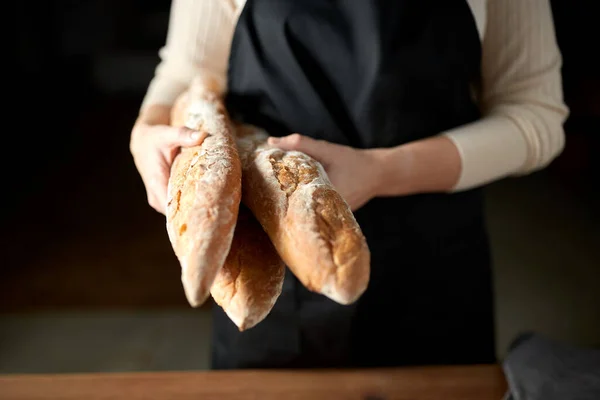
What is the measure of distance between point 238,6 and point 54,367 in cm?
126

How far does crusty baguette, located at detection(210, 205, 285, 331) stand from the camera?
0.41 m

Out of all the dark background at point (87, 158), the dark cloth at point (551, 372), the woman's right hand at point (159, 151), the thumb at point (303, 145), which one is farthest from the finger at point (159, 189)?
the dark background at point (87, 158)

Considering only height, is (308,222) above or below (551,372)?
above

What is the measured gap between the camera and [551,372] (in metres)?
0.69

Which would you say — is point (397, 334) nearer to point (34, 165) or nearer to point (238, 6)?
point (238, 6)

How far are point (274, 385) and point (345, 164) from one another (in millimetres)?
304

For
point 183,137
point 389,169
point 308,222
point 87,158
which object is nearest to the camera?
point 308,222

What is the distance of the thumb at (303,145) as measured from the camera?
1.67ft

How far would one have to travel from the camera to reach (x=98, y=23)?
134cm

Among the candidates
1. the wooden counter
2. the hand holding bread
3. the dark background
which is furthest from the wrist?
the dark background

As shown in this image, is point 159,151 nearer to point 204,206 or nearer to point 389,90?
point 204,206

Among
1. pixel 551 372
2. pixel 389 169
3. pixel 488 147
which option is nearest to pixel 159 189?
pixel 389 169

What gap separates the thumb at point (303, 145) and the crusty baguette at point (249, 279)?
0.09 metres

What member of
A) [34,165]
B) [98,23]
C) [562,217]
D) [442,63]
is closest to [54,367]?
[34,165]
